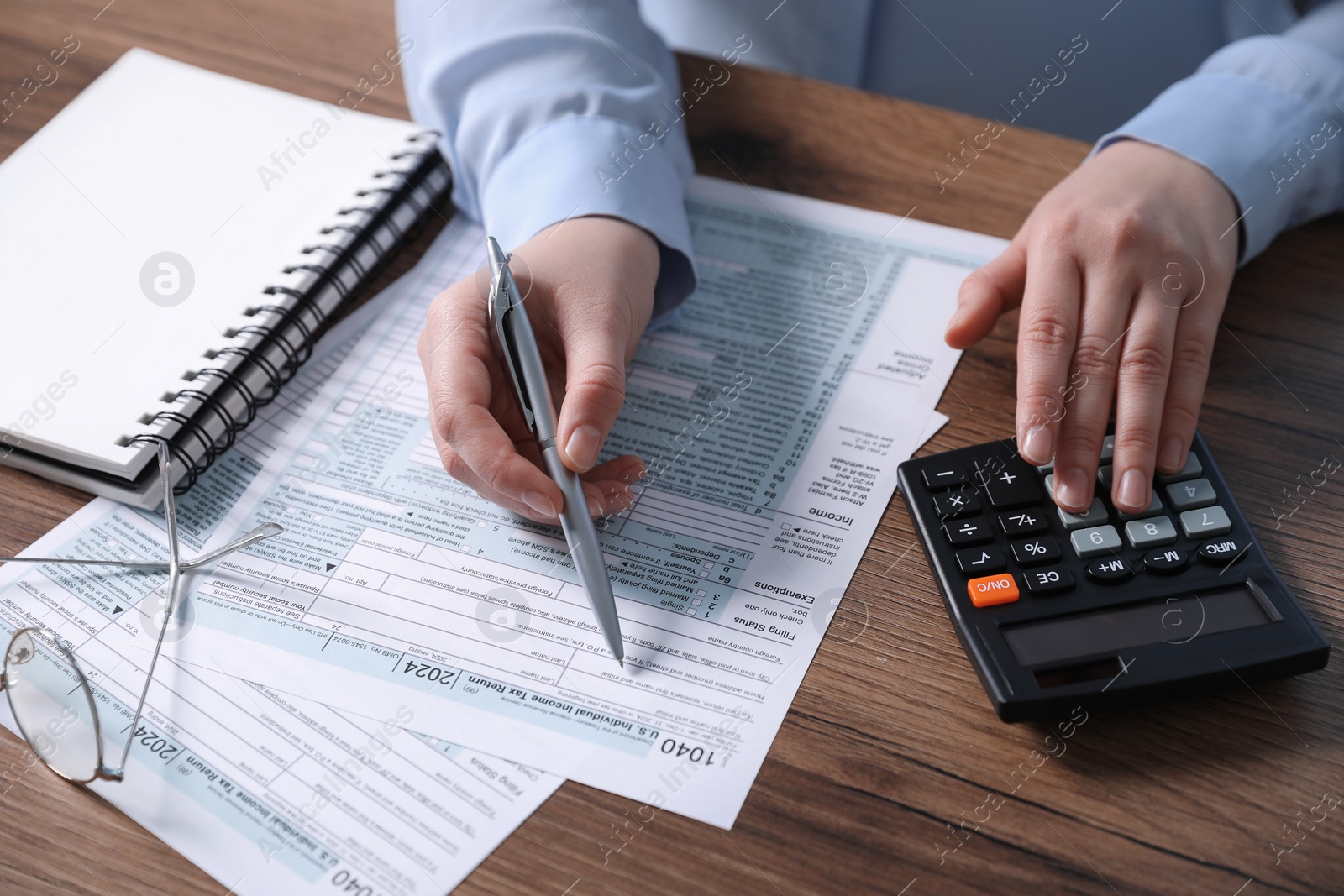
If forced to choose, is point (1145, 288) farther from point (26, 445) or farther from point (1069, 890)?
point (26, 445)

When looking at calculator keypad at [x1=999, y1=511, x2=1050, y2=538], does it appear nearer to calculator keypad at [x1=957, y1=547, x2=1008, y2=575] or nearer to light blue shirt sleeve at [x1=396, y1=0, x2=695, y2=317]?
calculator keypad at [x1=957, y1=547, x2=1008, y2=575]

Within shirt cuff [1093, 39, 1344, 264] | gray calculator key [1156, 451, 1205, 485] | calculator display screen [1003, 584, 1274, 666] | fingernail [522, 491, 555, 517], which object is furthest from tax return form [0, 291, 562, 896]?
shirt cuff [1093, 39, 1344, 264]

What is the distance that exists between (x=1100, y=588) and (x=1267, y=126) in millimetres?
341

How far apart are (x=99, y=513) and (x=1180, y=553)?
20.4 inches

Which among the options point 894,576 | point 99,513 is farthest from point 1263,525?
point 99,513

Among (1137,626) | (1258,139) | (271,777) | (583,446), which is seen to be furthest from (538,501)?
(1258,139)

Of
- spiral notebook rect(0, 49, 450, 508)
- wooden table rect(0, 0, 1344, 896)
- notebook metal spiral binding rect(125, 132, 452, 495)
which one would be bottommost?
wooden table rect(0, 0, 1344, 896)

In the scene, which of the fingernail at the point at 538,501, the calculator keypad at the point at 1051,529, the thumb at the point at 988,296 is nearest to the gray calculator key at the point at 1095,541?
the calculator keypad at the point at 1051,529

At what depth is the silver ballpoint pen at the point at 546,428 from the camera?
0.41m

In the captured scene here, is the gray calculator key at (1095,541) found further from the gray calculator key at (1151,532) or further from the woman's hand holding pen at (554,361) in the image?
the woman's hand holding pen at (554,361)

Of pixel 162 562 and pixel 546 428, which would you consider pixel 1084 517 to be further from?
pixel 162 562

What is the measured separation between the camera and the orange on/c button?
→ 0.41 m

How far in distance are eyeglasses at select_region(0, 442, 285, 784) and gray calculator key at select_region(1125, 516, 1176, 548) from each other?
1.43 ft

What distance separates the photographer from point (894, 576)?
44 cm
